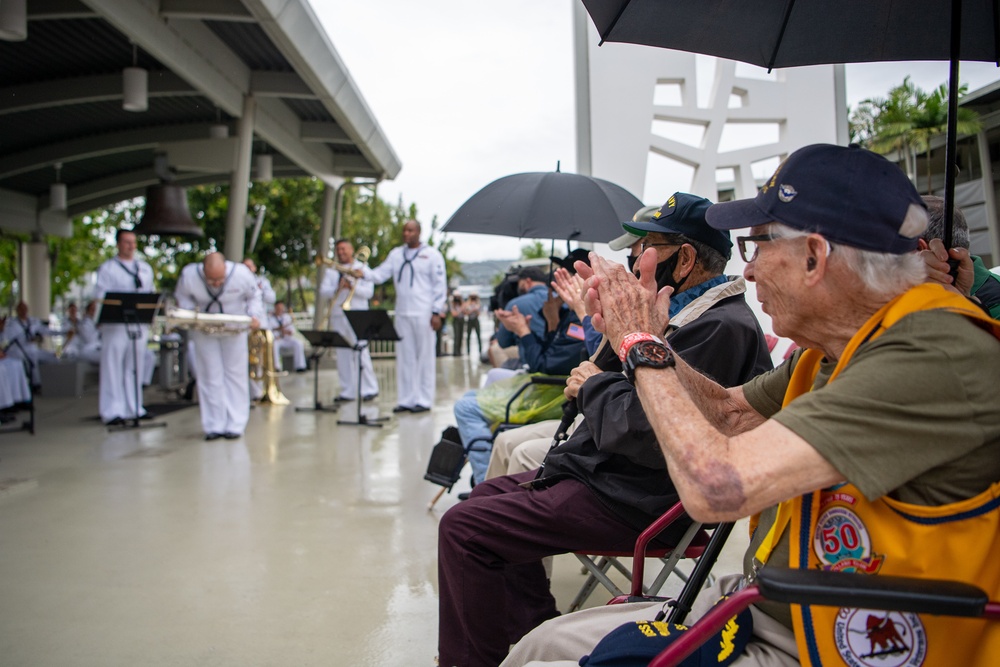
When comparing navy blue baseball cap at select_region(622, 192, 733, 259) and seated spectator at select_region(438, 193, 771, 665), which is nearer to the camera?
seated spectator at select_region(438, 193, 771, 665)

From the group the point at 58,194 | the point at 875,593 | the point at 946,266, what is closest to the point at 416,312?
the point at 946,266

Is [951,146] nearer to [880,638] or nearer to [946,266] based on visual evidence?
[946,266]

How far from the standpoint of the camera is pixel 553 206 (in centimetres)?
441

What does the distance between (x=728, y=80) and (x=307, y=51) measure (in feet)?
14.5

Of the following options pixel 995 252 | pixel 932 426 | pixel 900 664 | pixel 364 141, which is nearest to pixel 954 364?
pixel 932 426

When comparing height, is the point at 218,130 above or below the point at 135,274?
above

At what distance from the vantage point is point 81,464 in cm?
651

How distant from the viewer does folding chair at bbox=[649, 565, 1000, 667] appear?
114 centimetres

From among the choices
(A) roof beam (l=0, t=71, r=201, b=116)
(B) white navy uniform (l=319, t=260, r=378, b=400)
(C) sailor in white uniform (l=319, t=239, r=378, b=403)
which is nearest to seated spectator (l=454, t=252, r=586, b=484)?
(C) sailor in white uniform (l=319, t=239, r=378, b=403)

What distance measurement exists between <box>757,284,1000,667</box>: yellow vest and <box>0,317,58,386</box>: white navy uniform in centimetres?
1257

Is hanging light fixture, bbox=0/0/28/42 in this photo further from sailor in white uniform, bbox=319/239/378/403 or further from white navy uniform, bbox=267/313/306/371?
white navy uniform, bbox=267/313/306/371

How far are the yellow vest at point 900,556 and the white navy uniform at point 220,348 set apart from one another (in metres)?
7.31

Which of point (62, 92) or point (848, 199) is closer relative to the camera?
point (848, 199)

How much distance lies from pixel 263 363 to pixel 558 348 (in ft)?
24.7
